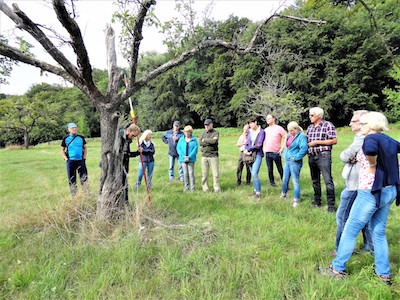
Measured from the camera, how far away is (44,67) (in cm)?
423

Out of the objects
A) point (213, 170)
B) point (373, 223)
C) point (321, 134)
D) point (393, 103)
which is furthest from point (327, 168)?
point (393, 103)

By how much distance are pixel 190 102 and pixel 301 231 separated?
4268cm

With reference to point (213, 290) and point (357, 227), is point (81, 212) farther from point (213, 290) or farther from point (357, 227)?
point (357, 227)

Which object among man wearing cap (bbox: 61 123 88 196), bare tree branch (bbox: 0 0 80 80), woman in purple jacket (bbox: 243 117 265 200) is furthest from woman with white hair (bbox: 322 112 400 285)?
man wearing cap (bbox: 61 123 88 196)

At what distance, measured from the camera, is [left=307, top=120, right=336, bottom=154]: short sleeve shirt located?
500cm

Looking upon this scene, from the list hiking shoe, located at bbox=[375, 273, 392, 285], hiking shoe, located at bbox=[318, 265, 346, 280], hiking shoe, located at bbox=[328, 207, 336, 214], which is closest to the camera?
hiking shoe, located at bbox=[375, 273, 392, 285]

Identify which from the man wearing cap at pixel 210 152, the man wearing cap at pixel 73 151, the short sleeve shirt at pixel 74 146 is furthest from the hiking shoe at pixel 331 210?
the short sleeve shirt at pixel 74 146

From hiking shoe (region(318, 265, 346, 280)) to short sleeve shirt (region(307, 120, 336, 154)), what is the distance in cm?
261

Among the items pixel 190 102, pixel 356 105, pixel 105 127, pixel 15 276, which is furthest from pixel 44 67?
pixel 190 102

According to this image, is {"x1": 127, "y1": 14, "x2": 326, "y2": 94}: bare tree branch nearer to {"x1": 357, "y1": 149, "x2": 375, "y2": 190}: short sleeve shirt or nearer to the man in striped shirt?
the man in striped shirt

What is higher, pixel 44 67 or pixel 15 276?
pixel 44 67

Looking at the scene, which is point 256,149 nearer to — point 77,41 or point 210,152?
point 210,152

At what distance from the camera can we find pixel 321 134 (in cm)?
505

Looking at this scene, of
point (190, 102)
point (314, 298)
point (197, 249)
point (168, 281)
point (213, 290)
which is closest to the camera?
point (314, 298)
